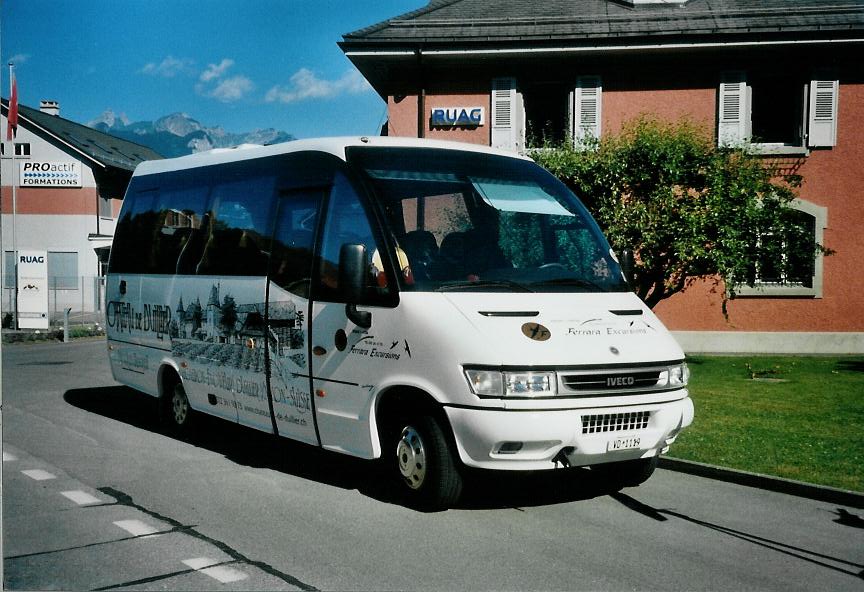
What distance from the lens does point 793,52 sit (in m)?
20.9

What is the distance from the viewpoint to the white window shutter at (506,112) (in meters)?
21.8

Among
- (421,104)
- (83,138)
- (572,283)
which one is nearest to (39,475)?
(572,283)

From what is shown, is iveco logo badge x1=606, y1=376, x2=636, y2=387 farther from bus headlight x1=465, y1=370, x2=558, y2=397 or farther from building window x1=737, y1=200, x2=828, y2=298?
building window x1=737, y1=200, x2=828, y2=298

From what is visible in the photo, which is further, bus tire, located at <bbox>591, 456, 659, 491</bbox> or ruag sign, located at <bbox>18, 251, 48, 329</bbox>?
ruag sign, located at <bbox>18, 251, 48, 329</bbox>

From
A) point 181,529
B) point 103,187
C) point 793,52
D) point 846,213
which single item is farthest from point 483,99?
point 103,187

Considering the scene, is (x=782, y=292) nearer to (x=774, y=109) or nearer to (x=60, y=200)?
(x=774, y=109)

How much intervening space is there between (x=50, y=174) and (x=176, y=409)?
115ft

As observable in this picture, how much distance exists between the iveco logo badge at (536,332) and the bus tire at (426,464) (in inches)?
34.9

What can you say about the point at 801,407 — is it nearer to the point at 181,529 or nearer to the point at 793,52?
the point at 181,529

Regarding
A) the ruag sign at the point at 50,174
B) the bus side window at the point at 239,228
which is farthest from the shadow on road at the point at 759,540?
the ruag sign at the point at 50,174

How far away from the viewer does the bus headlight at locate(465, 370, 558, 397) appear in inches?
236

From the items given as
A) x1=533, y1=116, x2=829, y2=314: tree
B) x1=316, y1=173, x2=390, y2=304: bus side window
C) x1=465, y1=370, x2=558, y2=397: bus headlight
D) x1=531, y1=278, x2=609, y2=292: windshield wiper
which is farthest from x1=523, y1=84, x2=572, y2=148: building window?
x1=465, y1=370, x2=558, y2=397: bus headlight

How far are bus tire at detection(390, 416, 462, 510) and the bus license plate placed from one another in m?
1.06

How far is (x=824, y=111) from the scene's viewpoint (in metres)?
20.8
